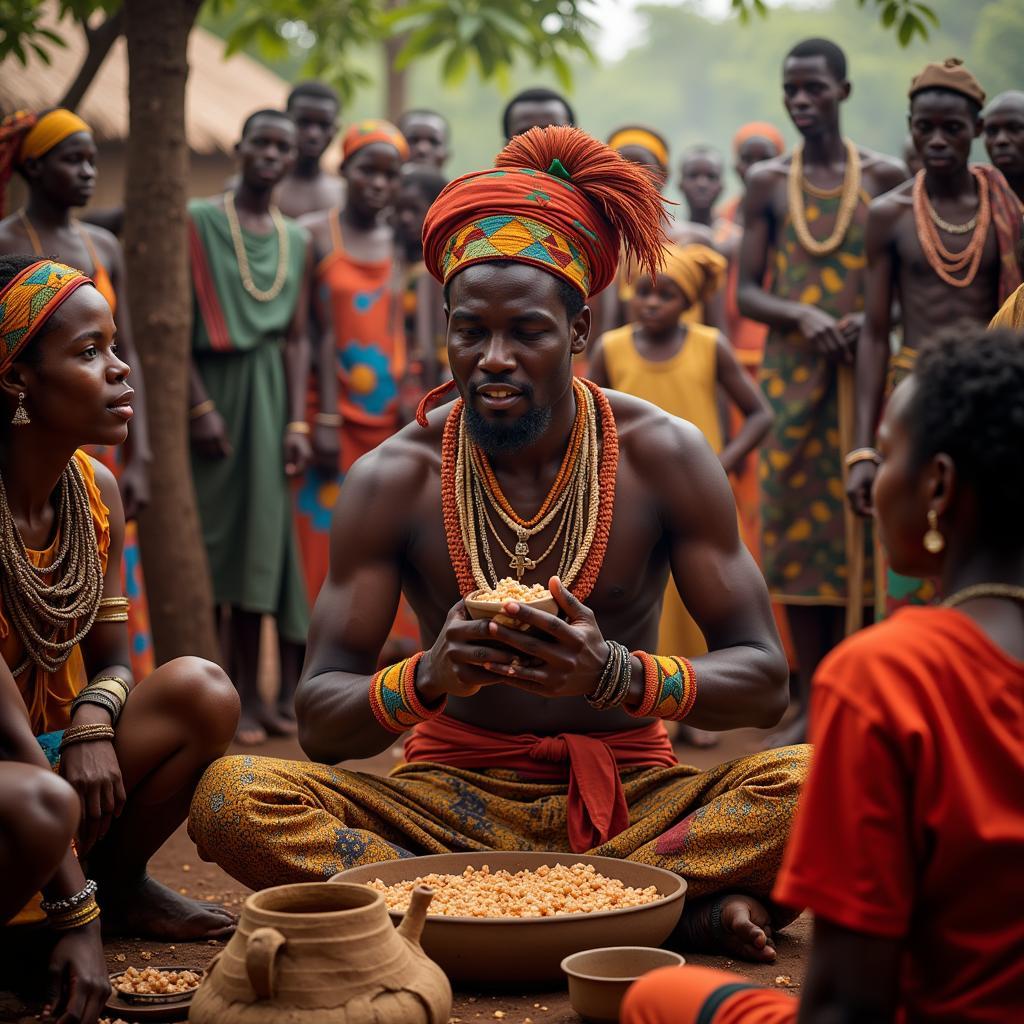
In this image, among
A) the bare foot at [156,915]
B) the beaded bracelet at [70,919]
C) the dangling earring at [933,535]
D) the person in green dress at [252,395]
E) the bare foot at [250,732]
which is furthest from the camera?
the person in green dress at [252,395]

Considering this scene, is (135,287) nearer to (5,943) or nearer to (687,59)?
(5,943)

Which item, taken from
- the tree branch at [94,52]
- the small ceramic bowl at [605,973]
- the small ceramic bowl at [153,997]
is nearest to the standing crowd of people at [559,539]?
the small ceramic bowl at [153,997]

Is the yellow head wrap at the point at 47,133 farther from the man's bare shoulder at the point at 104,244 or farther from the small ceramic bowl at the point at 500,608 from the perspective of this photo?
the small ceramic bowl at the point at 500,608

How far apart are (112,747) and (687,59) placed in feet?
208

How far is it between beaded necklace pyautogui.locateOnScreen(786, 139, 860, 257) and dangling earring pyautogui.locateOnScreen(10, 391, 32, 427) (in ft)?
14.4

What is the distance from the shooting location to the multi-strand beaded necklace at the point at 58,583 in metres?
3.66

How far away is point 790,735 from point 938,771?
4855 millimetres

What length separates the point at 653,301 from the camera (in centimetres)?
727

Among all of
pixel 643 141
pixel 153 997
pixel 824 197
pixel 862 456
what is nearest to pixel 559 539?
pixel 153 997

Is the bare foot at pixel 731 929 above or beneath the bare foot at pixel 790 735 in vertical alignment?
above

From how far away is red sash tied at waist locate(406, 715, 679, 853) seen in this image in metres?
3.91

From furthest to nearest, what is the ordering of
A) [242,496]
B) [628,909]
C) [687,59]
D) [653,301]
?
[687,59] → [242,496] → [653,301] → [628,909]

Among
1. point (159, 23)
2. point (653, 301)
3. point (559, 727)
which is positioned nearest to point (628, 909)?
point (559, 727)

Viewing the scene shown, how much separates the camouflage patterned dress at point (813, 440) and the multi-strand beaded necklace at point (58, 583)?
3977 mm
